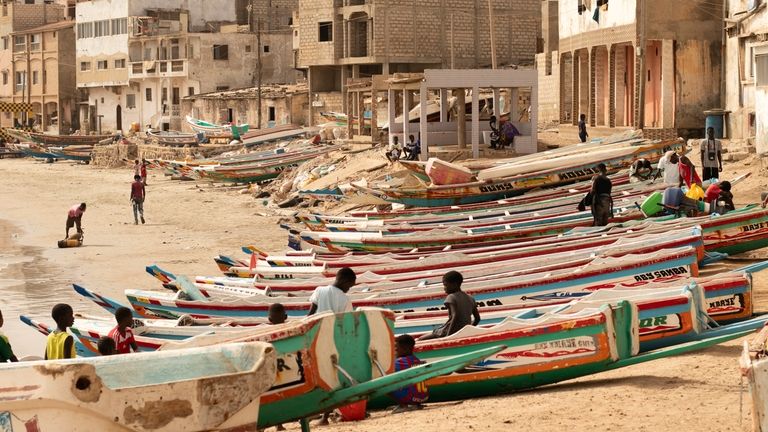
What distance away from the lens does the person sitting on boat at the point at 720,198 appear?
57.4 feet

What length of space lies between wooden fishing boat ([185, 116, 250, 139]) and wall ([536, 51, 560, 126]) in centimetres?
1663

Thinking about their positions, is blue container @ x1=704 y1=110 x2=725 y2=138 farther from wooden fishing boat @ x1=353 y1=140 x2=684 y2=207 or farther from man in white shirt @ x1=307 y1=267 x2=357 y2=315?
man in white shirt @ x1=307 y1=267 x2=357 y2=315

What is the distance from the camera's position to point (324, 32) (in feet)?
178

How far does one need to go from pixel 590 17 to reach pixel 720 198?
17.2 metres

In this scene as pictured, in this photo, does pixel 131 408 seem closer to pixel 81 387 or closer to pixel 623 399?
pixel 81 387

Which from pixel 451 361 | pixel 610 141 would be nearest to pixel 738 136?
pixel 610 141

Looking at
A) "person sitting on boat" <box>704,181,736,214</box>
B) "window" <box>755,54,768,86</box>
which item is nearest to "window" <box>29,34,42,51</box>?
A: "window" <box>755,54,768,86</box>

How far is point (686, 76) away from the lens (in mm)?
29578

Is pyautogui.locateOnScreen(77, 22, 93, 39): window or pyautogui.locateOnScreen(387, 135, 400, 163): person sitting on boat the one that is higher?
pyautogui.locateOnScreen(77, 22, 93, 39): window

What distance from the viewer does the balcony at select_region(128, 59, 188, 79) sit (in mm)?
64312

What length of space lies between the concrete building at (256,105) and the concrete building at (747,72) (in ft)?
101

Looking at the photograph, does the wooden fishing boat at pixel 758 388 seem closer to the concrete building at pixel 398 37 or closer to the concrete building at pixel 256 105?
the concrete building at pixel 398 37

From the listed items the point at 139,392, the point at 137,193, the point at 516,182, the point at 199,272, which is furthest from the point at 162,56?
the point at 139,392

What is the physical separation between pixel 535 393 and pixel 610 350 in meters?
0.75
